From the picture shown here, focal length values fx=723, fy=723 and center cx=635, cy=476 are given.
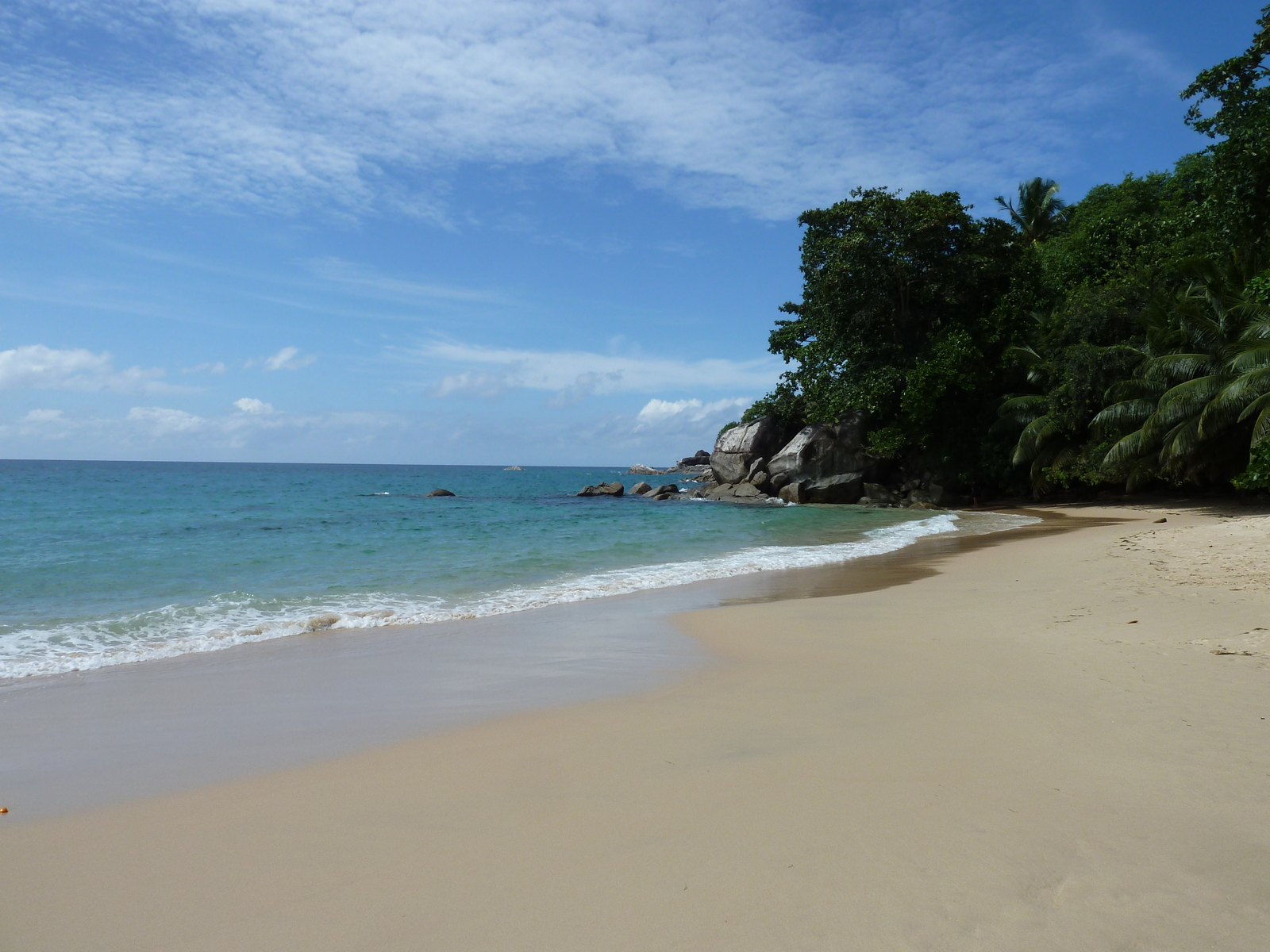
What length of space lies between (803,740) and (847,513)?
23.9m

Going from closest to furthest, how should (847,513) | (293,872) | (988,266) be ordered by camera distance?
(293,872) < (847,513) < (988,266)

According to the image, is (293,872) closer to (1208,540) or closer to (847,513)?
(1208,540)

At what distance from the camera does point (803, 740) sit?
420 cm

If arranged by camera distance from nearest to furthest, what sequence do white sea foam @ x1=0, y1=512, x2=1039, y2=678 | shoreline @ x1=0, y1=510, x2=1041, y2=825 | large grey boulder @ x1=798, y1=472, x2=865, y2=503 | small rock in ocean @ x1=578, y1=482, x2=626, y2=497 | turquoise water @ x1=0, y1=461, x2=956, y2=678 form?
shoreline @ x1=0, y1=510, x2=1041, y2=825 → white sea foam @ x1=0, y1=512, x2=1039, y2=678 → turquoise water @ x1=0, y1=461, x2=956, y2=678 → large grey boulder @ x1=798, y1=472, x2=865, y2=503 → small rock in ocean @ x1=578, y1=482, x2=626, y2=497

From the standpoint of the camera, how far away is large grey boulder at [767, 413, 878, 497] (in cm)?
3234

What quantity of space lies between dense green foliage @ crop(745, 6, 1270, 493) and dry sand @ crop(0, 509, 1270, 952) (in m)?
16.7

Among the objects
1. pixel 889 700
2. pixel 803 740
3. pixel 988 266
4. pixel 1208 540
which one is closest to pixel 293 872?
pixel 803 740

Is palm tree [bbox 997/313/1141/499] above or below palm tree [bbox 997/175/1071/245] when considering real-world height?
below

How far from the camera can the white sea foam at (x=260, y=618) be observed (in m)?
7.28

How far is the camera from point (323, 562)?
557 inches

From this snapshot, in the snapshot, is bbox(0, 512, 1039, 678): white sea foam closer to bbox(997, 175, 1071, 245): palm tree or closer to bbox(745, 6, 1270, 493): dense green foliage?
bbox(745, 6, 1270, 493): dense green foliage

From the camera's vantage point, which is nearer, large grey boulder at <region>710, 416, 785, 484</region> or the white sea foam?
the white sea foam

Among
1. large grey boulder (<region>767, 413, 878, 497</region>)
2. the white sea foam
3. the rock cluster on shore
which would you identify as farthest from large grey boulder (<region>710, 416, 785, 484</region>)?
the white sea foam

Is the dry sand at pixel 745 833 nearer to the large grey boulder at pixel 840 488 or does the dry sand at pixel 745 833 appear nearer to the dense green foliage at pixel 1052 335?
the dense green foliage at pixel 1052 335
